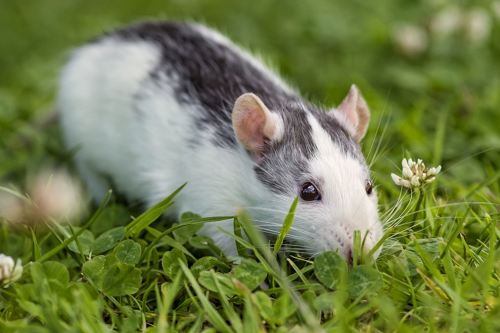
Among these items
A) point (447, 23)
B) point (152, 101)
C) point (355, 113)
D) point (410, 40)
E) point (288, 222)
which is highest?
point (447, 23)

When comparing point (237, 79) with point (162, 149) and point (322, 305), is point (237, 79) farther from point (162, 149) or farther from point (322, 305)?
point (322, 305)

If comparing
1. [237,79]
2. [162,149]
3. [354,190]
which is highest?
[237,79]

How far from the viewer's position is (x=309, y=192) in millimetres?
3277

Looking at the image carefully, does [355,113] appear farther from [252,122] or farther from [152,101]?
[152,101]

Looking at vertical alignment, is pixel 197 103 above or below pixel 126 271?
above

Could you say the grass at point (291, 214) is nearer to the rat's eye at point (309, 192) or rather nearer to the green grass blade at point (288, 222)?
the green grass blade at point (288, 222)

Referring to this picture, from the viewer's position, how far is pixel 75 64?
5012mm

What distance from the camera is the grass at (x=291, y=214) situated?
9.24 feet

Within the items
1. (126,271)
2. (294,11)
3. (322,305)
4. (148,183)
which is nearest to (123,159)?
(148,183)

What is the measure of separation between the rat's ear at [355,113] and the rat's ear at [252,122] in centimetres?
63

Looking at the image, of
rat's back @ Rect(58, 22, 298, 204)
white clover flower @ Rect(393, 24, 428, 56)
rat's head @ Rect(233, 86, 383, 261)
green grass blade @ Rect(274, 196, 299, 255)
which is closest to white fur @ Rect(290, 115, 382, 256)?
rat's head @ Rect(233, 86, 383, 261)

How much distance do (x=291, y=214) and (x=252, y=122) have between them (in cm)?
77

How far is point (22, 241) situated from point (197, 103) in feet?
5.25

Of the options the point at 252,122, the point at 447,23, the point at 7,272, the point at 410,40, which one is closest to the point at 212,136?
the point at 252,122
